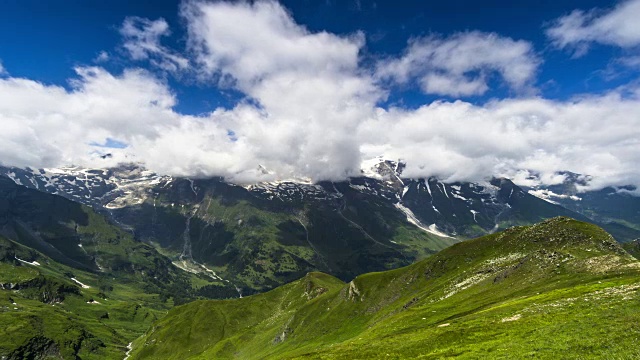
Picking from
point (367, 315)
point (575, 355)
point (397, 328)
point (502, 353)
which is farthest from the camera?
point (367, 315)

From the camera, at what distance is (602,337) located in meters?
45.7

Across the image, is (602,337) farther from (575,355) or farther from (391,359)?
(391,359)

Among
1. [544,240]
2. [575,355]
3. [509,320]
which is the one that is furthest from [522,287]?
[575,355]

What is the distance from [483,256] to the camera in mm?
172750

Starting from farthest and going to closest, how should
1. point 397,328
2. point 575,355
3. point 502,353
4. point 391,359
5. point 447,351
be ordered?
1. point 397,328
2. point 391,359
3. point 447,351
4. point 502,353
5. point 575,355

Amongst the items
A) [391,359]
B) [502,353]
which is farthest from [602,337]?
[391,359]

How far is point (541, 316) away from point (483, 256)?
119104 millimetres

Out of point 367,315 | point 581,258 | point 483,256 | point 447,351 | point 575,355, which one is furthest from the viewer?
point 367,315

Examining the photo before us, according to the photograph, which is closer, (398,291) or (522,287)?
(522,287)

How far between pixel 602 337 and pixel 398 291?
148 metres

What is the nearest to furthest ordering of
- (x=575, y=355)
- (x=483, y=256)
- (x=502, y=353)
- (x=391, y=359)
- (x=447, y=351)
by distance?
(x=575, y=355) → (x=502, y=353) → (x=447, y=351) → (x=391, y=359) → (x=483, y=256)

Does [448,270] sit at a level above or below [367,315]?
above

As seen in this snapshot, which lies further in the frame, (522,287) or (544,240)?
(544,240)

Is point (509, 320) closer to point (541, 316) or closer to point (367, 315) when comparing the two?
point (541, 316)
